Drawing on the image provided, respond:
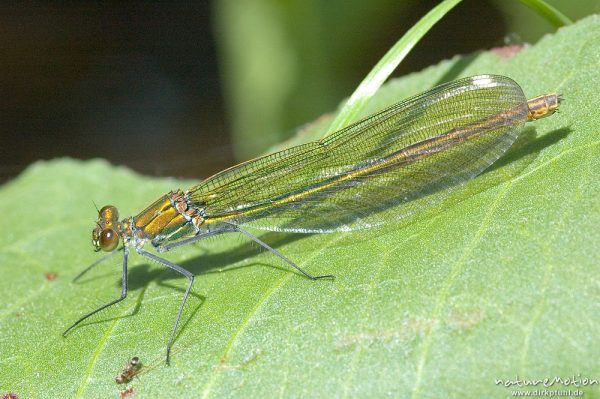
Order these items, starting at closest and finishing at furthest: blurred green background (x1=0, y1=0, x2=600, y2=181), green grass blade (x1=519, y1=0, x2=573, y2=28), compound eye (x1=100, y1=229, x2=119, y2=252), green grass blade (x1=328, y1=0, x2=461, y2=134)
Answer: green grass blade (x1=328, y1=0, x2=461, y2=134)
green grass blade (x1=519, y1=0, x2=573, y2=28)
compound eye (x1=100, y1=229, x2=119, y2=252)
blurred green background (x1=0, y1=0, x2=600, y2=181)

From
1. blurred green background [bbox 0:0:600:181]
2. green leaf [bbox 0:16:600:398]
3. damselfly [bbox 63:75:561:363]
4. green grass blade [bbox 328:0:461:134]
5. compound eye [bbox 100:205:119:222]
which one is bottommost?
green leaf [bbox 0:16:600:398]

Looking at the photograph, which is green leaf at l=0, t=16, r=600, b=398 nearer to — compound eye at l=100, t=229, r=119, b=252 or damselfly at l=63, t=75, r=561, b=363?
damselfly at l=63, t=75, r=561, b=363

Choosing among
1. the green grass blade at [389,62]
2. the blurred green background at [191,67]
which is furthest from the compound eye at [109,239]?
the blurred green background at [191,67]

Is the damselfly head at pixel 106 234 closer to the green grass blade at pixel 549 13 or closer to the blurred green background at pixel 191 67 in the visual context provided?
the blurred green background at pixel 191 67

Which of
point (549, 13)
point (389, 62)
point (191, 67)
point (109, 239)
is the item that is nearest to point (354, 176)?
point (389, 62)

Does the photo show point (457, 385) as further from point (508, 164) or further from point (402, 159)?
point (402, 159)

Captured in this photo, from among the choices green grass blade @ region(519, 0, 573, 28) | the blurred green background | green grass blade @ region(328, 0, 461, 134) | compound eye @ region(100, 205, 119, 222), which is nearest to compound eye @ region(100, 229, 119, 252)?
compound eye @ region(100, 205, 119, 222)

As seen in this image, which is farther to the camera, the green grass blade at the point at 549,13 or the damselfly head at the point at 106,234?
the damselfly head at the point at 106,234
